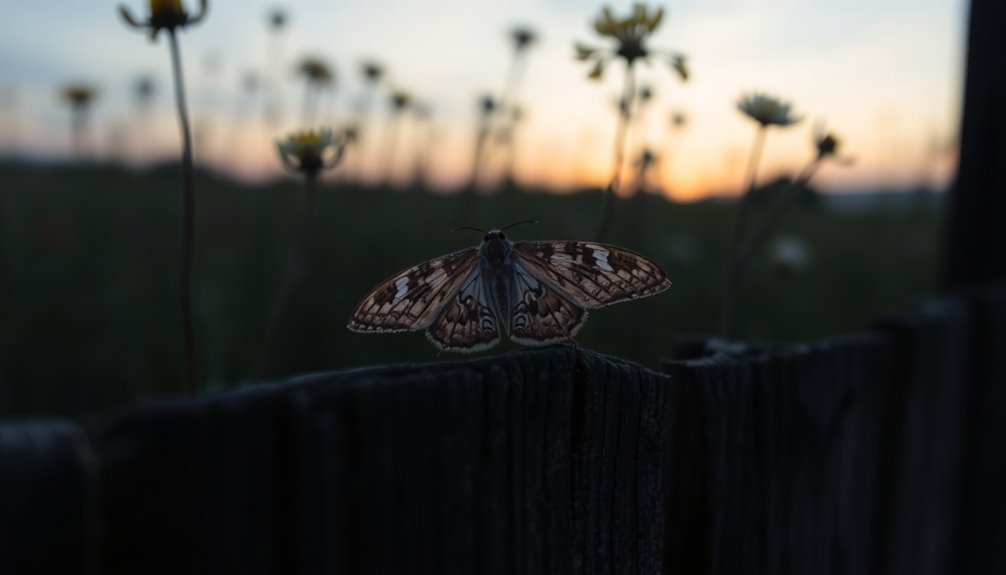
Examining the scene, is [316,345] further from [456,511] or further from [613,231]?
[456,511]

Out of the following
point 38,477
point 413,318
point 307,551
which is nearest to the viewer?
point 38,477

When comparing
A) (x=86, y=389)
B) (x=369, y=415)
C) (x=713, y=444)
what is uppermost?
(x=369, y=415)

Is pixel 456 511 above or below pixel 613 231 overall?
below

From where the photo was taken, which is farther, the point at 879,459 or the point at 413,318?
the point at 879,459

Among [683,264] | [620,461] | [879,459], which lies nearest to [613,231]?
[683,264]

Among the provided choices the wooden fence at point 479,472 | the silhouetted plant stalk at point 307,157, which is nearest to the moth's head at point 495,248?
the wooden fence at point 479,472

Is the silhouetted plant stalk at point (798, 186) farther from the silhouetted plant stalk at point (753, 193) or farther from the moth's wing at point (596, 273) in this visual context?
the moth's wing at point (596, 273)

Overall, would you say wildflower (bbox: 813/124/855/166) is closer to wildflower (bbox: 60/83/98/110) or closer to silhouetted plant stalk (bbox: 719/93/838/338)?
silhouetted plant stalk (bbox: 719/93/838/338)

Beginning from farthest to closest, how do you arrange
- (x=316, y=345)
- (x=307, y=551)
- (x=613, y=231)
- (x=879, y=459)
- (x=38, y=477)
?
(x=613, y=231) → (x=316, y=345) → (x=879, y=459) → (x=307, y=551) → (x=38, y=477)
